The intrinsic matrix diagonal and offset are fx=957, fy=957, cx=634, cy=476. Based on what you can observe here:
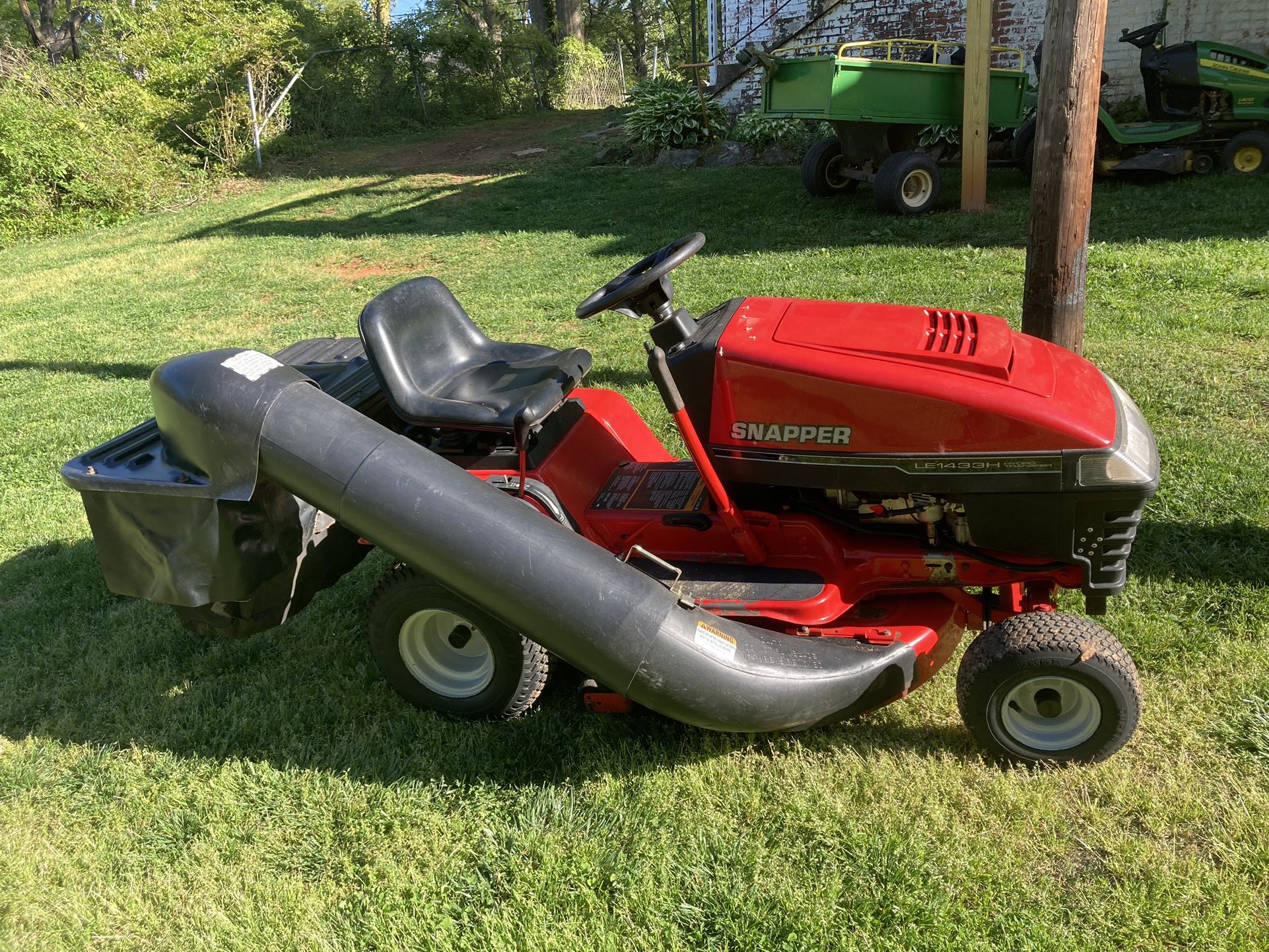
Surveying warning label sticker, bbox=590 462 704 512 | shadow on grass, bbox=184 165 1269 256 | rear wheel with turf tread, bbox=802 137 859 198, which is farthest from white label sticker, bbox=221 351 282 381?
rear wheel with turf tread, bbox=802 137 859 198

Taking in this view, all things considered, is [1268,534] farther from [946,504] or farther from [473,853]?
[473,853]

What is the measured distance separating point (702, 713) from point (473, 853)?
74cm

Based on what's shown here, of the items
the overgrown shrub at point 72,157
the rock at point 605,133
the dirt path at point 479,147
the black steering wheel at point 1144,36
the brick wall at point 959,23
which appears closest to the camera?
the black steering wheel at point 1144,36

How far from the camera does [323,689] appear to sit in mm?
3283

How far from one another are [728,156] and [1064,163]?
28.7 feet

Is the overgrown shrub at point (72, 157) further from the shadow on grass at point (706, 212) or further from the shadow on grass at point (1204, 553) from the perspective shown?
the shadow on grass at point (1204, 553)

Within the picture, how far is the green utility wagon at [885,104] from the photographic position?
8570 millimetres

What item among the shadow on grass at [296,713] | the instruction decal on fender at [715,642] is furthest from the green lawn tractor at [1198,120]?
the instruction decal on fender at [715,642]

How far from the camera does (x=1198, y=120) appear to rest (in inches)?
352

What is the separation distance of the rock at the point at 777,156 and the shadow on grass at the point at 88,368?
794 cm

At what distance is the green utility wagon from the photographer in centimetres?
857

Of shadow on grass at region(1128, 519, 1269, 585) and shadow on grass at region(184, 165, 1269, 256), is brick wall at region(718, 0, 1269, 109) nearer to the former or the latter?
shadow on grass at region(184, 165, 1269, 256)

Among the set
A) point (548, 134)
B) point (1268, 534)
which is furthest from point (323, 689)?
point (548, 134)

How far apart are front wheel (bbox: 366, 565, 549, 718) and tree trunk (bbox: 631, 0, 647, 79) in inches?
1447
